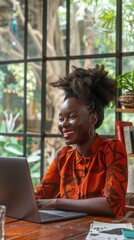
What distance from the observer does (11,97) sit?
13.7ft

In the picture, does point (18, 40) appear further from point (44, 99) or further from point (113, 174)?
point (113, 174)

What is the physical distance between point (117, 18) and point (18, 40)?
0.97 m

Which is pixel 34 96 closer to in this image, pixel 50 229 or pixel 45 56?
pixel 45 56

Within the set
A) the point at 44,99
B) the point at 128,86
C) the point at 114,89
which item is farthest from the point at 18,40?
the point at 114,89

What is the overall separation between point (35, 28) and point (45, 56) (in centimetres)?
27

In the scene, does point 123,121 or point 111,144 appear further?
point 123,121

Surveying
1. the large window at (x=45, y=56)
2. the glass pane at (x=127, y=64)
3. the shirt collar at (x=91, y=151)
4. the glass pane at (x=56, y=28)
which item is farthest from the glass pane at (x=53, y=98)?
the shirt collar at (x=91, y=151)

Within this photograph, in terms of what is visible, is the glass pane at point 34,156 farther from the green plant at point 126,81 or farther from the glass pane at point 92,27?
the green plant at point 126,81

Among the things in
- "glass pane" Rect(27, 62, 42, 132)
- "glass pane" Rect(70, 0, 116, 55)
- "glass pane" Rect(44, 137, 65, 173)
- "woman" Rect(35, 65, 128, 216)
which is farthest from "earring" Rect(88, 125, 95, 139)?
"glass pane" Rect(27, 62, 42, 132)

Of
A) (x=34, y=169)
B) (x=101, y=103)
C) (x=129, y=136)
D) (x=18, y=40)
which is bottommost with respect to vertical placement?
(x=34, y=169)

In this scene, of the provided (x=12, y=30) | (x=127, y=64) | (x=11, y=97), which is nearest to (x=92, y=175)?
(x=127, y=64)

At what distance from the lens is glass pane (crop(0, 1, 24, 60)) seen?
4.11 meters

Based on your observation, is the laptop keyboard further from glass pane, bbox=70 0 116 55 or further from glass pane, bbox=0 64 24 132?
glass pane, bbox=0 64 24 132

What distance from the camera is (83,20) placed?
12.5 feet
